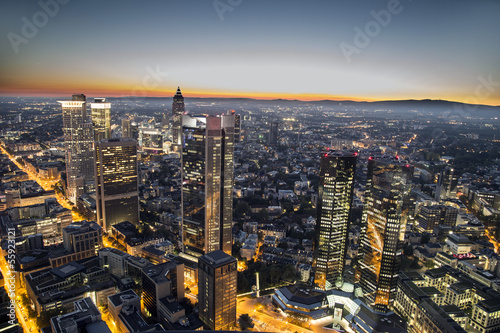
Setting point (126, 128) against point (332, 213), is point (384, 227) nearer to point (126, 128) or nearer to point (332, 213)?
point (332, 213)

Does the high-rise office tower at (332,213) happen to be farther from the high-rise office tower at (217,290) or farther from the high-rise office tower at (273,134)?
the high-rise office tower at (273,134)

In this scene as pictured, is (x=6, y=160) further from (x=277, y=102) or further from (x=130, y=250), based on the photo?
(x=277, y=102)

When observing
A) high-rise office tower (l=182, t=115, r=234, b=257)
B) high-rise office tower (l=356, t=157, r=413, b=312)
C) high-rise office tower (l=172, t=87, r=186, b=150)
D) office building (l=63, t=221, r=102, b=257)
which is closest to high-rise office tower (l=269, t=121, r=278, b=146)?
high-rise office tower (l=172, t=87, r=186, b=150)

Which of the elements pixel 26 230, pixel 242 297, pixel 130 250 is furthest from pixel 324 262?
pixel 26 230

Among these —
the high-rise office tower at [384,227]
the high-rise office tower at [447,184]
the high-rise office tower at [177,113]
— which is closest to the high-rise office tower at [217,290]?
the high-rise office tower at [384,227]

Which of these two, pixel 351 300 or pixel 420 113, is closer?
pixel 351 300

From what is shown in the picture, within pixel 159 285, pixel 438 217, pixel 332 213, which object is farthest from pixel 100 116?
pixel 438 217

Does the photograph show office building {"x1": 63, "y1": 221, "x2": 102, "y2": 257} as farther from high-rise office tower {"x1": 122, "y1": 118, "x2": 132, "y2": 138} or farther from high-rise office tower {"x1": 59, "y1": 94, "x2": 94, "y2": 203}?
high-rise office tower {"x1": 122, "y1": 118, "x2": 132, "y2": 138}
